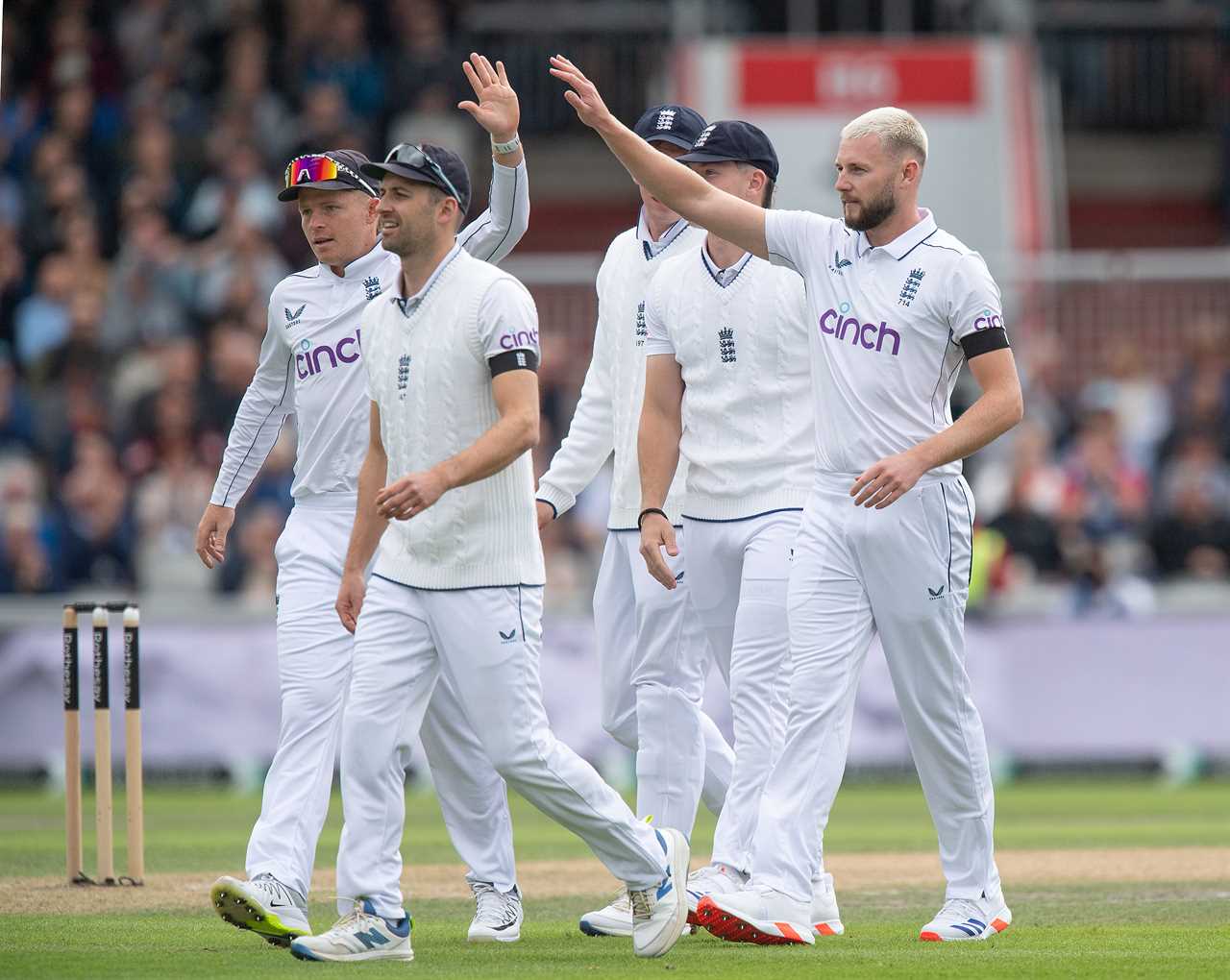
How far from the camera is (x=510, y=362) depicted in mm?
7715

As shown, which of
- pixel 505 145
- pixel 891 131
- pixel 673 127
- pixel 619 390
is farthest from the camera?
pixel 619 390

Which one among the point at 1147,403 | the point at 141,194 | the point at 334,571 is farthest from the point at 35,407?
the point at 334,571

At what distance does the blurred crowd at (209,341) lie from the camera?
18.4m

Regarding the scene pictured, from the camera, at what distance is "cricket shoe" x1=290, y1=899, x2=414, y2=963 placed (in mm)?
7688

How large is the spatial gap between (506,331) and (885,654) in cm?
180

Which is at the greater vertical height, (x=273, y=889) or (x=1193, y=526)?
(x=1193, y=526)

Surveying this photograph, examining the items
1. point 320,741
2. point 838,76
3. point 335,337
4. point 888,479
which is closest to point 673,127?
point 335,337

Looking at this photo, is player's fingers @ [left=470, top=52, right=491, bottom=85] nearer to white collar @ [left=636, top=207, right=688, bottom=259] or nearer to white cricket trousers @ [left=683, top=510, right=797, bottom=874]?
white collar @ [left=636, top=207, right=688, bottom=259]

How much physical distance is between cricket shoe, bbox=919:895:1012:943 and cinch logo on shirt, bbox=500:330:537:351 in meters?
2.61

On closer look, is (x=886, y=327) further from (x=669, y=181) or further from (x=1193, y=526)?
(x=1193, y=526)

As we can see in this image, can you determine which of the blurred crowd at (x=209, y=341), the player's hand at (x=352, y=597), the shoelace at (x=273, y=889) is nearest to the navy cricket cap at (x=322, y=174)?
the player's hand at (x=352, y=597)

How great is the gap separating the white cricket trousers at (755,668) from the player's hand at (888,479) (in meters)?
1.05

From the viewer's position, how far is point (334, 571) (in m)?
8.92

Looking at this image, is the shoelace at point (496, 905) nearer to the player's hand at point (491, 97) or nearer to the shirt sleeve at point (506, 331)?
the shirt sleeve at point (506, 331)
